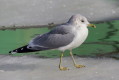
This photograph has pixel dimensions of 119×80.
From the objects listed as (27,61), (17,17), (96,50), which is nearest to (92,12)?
(17,17)

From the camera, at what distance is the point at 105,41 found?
701cm

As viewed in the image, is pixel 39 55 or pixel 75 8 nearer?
pixel 39 55

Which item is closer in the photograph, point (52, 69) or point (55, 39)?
point (55, 39)

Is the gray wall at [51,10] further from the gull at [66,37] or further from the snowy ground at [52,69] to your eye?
the gull at [66,37]

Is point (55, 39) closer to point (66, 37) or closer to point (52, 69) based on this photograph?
point (66, 37)

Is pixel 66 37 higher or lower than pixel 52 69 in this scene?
higher

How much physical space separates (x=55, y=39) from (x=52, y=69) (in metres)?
0.49

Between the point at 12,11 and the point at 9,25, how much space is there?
0.93 metres

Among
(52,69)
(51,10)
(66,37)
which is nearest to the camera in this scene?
(66,37)

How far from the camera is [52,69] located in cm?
541

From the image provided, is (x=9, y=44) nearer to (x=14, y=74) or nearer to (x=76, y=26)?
(x=14, y=74)

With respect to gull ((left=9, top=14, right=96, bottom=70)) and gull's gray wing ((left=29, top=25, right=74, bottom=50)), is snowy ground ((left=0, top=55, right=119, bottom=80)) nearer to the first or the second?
gull ((left=9, top=14, right=96, bottom=70))

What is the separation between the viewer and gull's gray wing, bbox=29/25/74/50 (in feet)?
16.8

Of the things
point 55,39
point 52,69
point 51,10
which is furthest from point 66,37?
point 51,10
